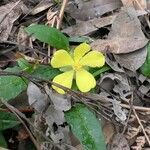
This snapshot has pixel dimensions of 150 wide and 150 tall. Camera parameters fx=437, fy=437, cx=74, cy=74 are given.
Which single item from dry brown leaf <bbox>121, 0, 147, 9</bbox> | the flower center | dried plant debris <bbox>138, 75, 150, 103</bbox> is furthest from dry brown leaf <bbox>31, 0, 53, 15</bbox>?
dried plant debris <bbox>138, 75, 150, 103</bbox>

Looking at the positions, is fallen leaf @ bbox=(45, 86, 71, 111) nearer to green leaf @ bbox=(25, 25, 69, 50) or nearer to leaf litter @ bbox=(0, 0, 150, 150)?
leaf litter @ bbox=(0, 0, 150, 150)

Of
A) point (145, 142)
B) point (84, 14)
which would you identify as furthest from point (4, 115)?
point (84, 14)

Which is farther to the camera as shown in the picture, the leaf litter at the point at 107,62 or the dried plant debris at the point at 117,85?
the dried plant debris at the point at 117,85

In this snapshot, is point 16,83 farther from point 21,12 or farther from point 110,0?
point 110,0

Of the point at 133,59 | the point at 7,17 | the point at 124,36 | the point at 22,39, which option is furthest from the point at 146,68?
the point at 7,17

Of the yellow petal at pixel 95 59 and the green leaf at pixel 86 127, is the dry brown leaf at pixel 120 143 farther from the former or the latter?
the yellow petal at pixel 95 59

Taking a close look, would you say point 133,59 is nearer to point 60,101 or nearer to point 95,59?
point 95,59

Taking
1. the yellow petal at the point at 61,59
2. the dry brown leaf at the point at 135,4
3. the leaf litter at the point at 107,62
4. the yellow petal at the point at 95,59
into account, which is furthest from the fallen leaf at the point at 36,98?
the dry brown leaf at the point at 135,4
